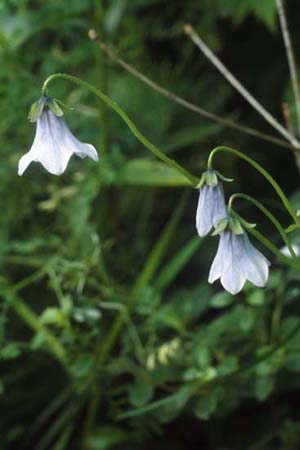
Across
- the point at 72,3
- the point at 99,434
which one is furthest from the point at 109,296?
the point at 72,3

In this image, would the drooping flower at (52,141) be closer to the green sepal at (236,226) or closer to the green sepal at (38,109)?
the green sepal at (38,109)

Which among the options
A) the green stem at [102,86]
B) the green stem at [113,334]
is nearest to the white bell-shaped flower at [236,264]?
the green stem at [113,334]

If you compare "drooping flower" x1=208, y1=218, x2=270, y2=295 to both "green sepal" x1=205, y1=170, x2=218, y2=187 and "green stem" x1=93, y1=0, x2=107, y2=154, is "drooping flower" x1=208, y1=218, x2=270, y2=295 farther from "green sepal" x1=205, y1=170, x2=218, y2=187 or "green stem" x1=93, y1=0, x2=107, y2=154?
"green stem" x1=93, y1=0, x2=107, y2=154

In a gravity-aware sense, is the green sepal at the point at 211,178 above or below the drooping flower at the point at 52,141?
below

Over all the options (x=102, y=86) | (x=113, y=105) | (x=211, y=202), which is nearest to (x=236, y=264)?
(x=211, y=202)

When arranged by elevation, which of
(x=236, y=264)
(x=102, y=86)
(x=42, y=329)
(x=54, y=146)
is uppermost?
(x=102, y=86)

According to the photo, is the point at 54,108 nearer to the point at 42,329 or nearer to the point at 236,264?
the point at 236,264

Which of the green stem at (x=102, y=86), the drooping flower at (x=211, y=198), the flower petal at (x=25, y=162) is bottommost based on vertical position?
the drooping flower at (x=211, y=198)
